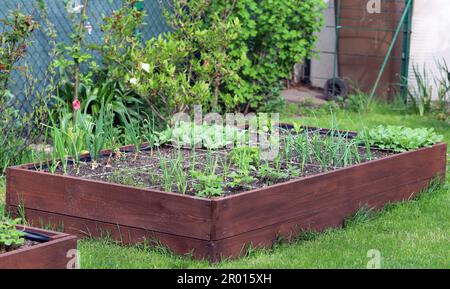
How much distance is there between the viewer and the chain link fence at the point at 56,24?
7.63m

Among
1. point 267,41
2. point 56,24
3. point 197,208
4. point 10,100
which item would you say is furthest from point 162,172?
point 267,41

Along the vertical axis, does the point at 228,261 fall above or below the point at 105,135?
below

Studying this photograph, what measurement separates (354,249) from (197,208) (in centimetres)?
103

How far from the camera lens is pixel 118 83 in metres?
8.23

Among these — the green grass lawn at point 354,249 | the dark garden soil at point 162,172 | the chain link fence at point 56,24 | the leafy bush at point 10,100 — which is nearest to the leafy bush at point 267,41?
the chain link fence at point 56,24

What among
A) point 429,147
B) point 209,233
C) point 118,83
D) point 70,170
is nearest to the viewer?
point 209,233

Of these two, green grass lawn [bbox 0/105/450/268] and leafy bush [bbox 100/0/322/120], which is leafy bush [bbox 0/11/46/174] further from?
green grass lawn [bbox 0/105/450/268]

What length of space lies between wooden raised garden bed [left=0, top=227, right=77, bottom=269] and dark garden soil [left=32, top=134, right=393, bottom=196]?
1075 millimetres

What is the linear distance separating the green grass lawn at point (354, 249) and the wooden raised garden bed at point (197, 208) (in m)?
0.08

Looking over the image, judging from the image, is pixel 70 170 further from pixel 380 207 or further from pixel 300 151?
pixel 380 207

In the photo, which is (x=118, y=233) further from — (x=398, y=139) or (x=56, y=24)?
(x=56, y=24)

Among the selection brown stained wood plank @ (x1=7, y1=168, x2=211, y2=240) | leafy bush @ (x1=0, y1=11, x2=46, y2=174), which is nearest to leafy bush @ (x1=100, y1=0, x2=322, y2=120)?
leafy bush @ (x1=0, y1=11, x2=46, y2=174)

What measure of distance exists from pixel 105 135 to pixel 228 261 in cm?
179
